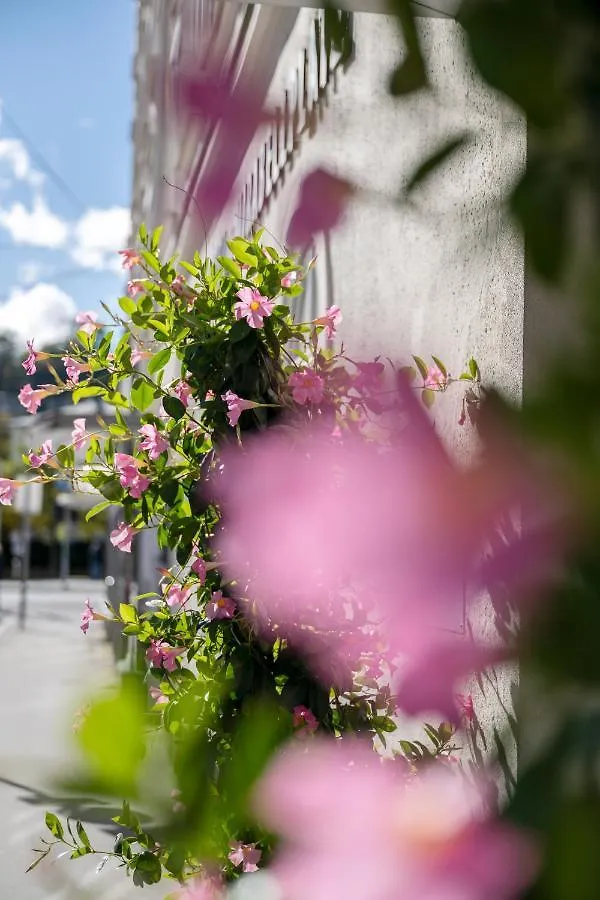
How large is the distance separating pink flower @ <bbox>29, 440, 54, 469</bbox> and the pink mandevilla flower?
2.05m

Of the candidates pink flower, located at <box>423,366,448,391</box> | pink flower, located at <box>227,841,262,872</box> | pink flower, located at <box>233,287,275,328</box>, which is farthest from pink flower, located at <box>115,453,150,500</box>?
pink flower, located at <box>227,841,262,872</box>

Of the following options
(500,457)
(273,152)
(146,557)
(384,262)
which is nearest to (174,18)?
(273,152)

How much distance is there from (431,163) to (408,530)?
0.58 ft

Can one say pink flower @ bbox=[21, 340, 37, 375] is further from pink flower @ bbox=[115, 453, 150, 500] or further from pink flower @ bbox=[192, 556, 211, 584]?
pink flower @ bbox=[192, 556, 211, 584]

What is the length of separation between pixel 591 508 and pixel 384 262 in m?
2.34

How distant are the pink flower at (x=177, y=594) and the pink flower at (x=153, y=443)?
31 cm

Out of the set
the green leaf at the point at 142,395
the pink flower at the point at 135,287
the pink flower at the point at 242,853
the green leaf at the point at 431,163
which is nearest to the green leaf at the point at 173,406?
the green leaf at the point at 142,395

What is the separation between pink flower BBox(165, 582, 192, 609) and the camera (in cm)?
229

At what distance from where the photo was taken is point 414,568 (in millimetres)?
254

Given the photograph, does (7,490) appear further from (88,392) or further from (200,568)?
(200,568)

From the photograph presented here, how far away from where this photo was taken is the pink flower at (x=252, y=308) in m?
2.04

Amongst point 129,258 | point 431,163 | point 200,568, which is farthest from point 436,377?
point 431,163

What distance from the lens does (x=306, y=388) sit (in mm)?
2080

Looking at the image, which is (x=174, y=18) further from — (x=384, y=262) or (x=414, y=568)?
(x=384, y=262)
